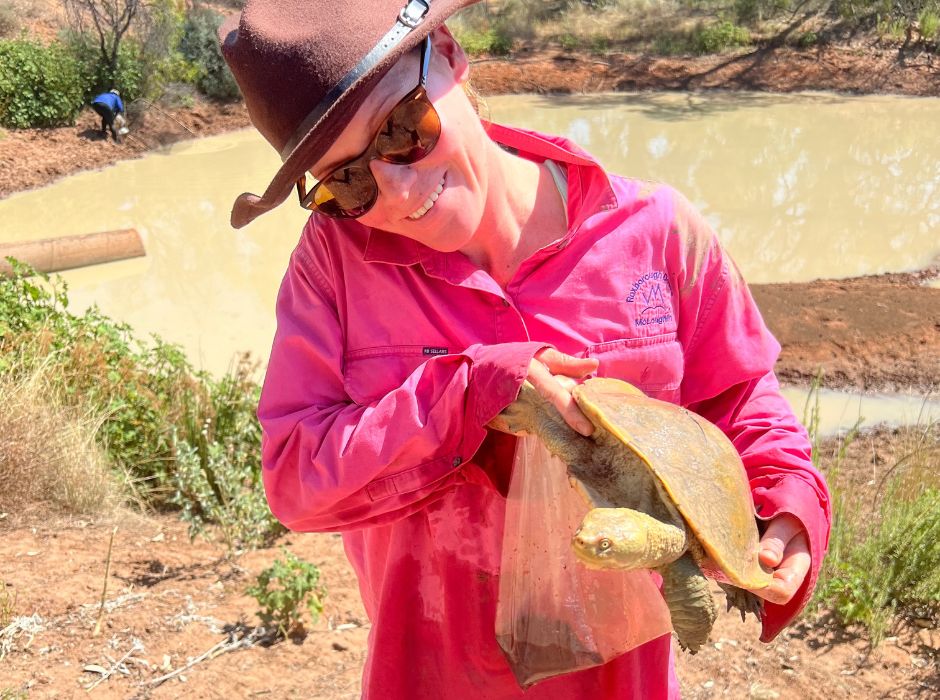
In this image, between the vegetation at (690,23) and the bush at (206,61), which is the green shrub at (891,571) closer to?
the bush at (206,61)

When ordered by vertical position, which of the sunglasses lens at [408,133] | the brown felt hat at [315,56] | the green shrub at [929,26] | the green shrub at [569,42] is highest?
the brown felt hat at [315,56]

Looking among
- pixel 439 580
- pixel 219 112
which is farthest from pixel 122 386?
pixel 219 112

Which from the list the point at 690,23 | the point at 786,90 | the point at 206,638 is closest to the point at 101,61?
the point at 786,90

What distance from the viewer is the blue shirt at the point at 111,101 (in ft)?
43.2

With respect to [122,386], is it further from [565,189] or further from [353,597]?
[565,189]

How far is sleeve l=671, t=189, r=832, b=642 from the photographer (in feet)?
4.62

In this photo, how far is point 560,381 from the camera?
120 cm

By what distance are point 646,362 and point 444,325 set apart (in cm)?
32

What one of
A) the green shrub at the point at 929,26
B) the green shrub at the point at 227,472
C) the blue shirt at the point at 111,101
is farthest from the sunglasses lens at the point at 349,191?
the green shrub at the point at 929,26

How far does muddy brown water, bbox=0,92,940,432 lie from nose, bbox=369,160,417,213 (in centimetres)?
567

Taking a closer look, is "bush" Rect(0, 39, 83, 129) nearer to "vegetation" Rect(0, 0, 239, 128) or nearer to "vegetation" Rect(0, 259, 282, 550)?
"vegetation" Rect(0, 0, 239, 128)

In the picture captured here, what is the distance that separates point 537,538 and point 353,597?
264 cm

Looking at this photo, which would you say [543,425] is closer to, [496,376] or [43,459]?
[496,376]

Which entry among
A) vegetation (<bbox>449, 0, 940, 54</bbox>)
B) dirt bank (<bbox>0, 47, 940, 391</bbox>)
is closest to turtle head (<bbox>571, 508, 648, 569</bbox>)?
dirt bank (<bbox>0, 47, 940, 391</bbox>)
